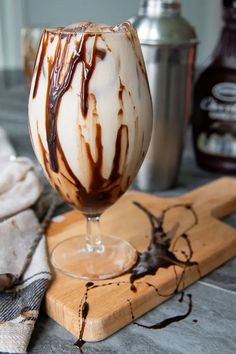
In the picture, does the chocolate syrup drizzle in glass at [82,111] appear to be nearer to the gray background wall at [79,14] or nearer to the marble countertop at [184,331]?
the marble countertop at [184,331]

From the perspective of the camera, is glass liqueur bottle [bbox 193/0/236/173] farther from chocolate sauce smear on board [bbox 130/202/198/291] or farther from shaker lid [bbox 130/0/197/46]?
chocolate sauce smear on board [bbox 130/202/198/291]

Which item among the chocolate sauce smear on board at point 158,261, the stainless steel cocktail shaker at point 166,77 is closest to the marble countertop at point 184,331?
the chocolate sauce smear on board at point 158,261

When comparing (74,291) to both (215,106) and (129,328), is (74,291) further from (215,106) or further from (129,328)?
(215,106)

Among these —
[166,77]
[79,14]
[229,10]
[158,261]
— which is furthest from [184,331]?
[79,14]

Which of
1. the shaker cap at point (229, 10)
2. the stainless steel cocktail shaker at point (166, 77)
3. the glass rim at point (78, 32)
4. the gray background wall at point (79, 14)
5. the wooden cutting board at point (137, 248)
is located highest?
the glass rim at point (78, 32)

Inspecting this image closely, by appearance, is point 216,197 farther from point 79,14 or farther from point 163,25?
point 79,14

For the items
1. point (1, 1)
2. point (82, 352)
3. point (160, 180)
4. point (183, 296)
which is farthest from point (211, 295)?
point (1, 1)
